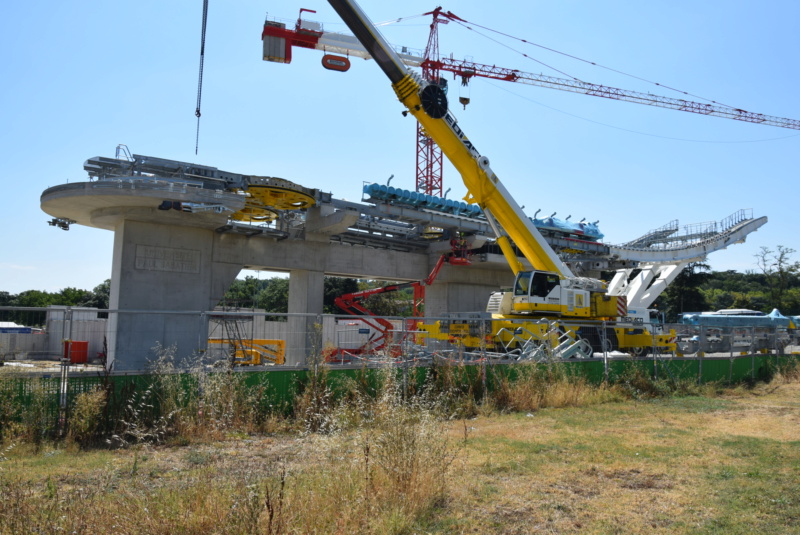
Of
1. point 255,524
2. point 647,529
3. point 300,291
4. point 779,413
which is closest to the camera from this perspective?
point 255,524

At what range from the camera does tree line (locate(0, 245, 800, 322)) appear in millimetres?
59156

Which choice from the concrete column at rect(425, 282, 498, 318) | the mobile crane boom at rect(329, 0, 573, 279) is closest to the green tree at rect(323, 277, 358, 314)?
the concrete column at rect(425, 282, 498, 318)

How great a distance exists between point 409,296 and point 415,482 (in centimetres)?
7473

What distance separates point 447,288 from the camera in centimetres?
3444

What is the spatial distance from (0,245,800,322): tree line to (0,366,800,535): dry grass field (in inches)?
1322

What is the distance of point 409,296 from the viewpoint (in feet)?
264

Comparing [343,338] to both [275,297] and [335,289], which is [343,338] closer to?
[335,289]

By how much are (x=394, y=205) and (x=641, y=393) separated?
1482 cm

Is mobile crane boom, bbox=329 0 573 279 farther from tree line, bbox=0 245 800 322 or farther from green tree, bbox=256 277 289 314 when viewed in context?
green tree, bbox=256 277 289 314

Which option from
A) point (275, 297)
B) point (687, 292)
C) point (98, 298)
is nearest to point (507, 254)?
point (687, 292)

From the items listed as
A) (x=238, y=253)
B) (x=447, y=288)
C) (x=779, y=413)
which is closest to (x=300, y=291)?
(x=238, y=253)

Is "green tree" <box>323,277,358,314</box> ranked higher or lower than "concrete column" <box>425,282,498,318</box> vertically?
higher

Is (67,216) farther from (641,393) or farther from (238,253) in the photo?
(641,393)

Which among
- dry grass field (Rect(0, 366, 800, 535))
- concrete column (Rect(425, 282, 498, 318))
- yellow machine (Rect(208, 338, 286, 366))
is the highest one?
concrete column (Rect(425, 282, 498, 318))
